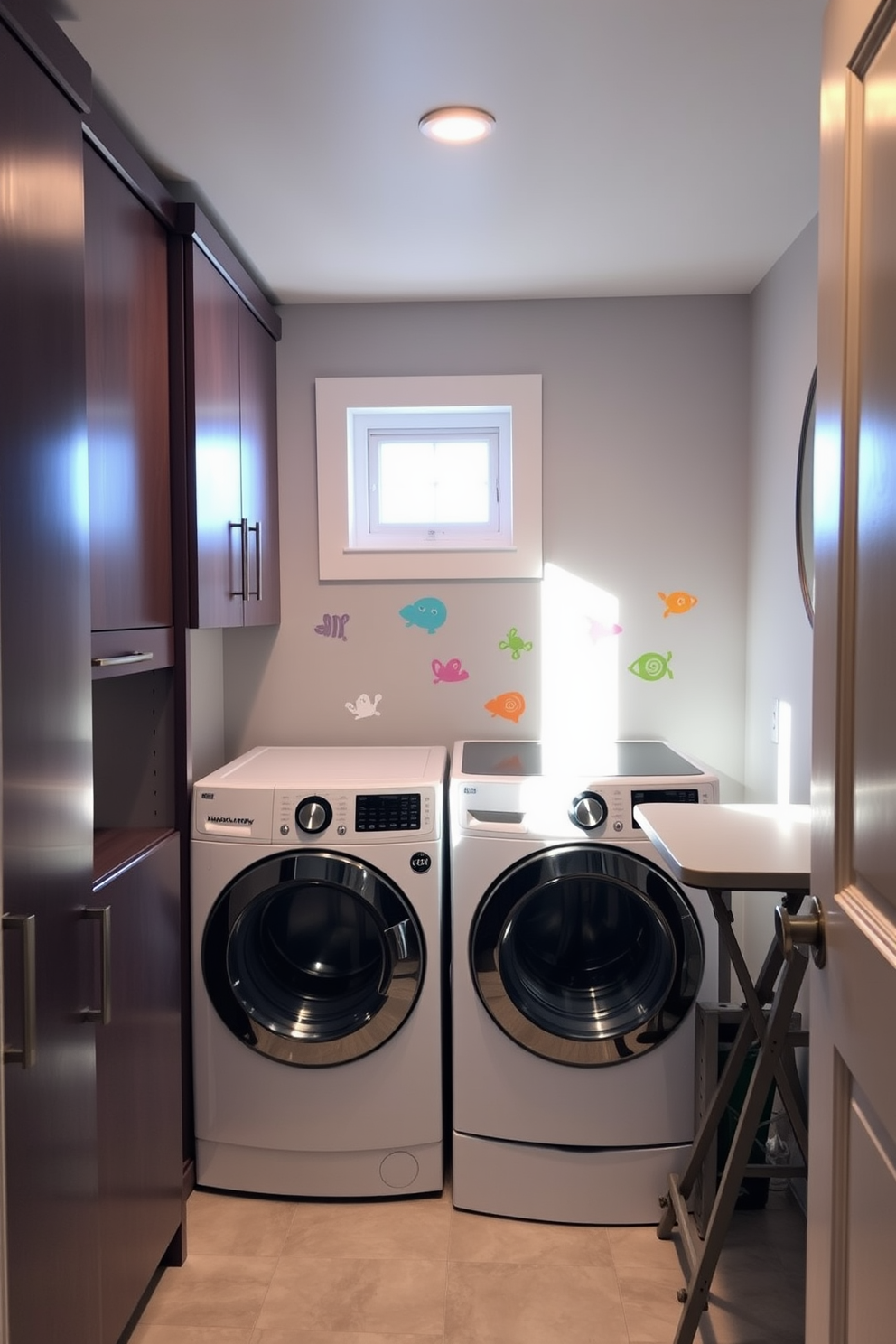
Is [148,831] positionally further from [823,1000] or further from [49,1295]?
[823,1000]

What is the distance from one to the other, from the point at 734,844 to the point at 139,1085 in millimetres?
A: 1233

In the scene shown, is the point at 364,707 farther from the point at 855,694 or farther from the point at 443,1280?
the point at 855,694

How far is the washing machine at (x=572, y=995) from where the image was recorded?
8.03ft

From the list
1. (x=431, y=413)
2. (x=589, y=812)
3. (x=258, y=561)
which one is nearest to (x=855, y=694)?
(x=589, y=812)

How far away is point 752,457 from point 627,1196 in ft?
6.62

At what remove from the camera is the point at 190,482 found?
2312mm

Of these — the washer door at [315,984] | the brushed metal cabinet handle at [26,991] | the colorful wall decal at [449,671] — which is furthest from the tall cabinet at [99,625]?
the colorful wall decal at [449,671]

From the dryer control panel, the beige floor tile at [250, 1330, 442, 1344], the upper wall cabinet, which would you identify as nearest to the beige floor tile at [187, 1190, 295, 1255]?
the beige floor tile at [250, 1330, 442, 1344]

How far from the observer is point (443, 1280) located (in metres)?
2.27

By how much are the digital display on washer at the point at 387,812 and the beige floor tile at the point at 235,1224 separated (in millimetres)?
953

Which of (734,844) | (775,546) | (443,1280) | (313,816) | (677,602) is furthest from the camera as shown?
(677,602)

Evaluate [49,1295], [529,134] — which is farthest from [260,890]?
[529,134]

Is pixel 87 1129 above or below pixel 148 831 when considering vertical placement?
below

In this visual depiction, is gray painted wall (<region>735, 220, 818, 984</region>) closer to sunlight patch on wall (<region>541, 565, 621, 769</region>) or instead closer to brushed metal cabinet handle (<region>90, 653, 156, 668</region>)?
sunlight patch on wall (<region>541, 565, 621, 769</region>)
